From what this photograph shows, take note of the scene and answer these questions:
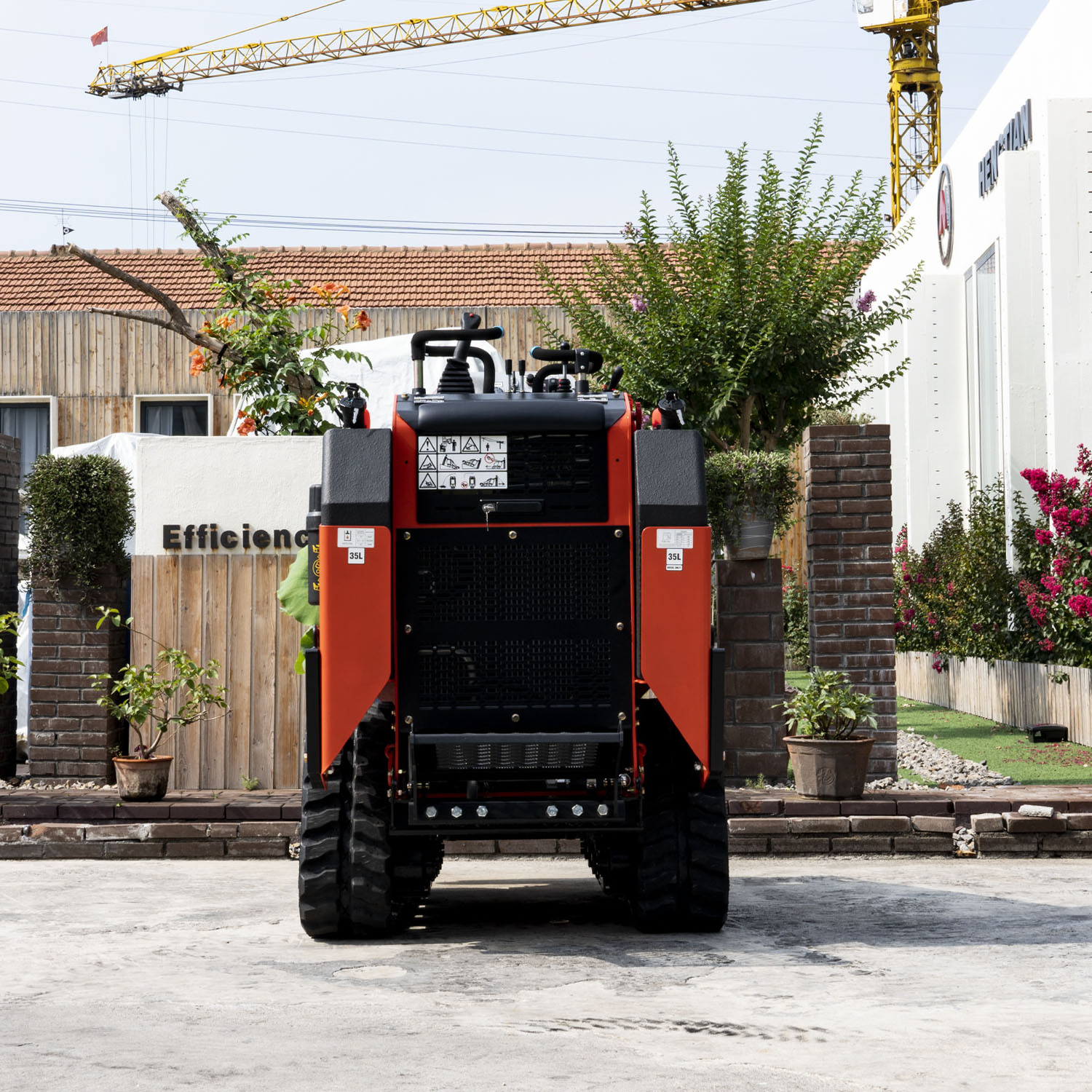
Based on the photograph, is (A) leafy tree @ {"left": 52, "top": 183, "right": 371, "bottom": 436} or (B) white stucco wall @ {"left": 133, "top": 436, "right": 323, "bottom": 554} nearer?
(B) white stucco wall @ {"left": 133, "top": 436, "right": 323, "bottom": 554}

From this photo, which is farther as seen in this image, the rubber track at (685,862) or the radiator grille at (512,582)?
the rubber track at (685,862)

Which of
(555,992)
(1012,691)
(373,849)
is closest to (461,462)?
(373,849)

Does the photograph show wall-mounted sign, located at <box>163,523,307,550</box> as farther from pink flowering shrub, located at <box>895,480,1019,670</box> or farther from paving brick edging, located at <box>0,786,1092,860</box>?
pink flowering shrub, located at <box>895,480,1019,670</box>

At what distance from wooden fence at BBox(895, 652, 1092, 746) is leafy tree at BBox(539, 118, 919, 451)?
3.32 m

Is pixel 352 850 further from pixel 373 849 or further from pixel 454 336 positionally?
pixel 454 336

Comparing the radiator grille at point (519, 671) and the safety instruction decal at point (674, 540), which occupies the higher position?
the safety instruction decal at point (674, 540)

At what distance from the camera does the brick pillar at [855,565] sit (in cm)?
1088

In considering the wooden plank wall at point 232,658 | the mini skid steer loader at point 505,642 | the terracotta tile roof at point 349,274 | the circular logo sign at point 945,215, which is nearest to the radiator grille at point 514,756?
the mini skid steer loader at point 505,642

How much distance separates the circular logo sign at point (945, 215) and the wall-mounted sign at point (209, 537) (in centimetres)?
1285

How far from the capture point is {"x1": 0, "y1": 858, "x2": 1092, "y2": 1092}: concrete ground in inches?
182

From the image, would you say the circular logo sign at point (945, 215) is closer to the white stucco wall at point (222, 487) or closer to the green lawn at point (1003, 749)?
the green lawn at point (1003, 749)

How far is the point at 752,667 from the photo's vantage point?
10.9 m

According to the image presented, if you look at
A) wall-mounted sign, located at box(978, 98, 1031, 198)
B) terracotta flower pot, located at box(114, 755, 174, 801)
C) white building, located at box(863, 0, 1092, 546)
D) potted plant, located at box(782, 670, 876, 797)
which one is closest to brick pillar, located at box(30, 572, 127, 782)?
terracotta flower pot, located at box(114, 755, 174, 801)

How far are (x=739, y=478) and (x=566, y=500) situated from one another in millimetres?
4371
